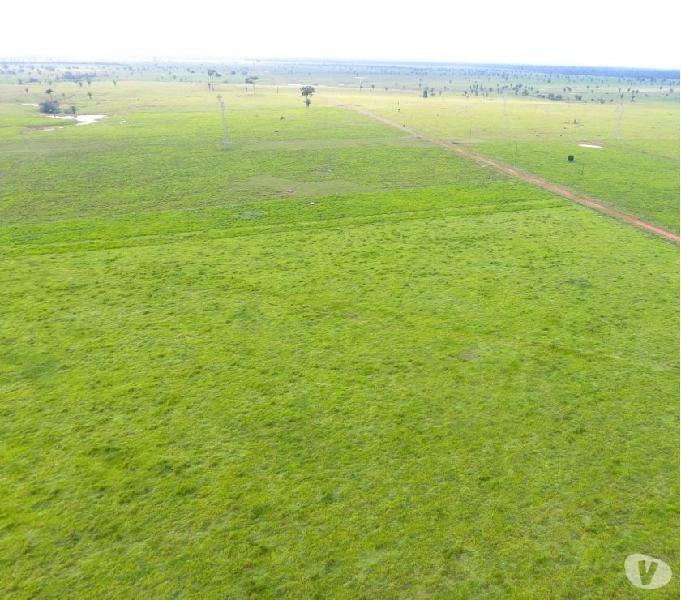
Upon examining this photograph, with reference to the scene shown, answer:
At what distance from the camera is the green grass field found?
56.6 feet

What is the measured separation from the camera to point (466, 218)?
5238 cm

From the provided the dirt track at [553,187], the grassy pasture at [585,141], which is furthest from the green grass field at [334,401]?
the grassy pasture at [585,141]

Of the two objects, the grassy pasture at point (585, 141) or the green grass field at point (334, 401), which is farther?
the grassy pasture at point (585, 141)

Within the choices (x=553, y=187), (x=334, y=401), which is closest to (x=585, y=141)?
(x=553, y=187)

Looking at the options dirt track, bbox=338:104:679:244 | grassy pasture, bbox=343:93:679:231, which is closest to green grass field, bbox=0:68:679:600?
dirt track, bbox=338:104:679:244

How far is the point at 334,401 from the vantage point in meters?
24.8

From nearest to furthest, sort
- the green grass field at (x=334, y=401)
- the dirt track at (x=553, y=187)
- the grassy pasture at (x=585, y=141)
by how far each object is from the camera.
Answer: the green grass field at (x=334, y=401), the dirt track at (x=553, y=187), the grassy pasture at (x=585, y=141)

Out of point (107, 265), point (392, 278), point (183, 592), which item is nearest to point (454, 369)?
point (392, 278)

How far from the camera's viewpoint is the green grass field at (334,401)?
1727 cm

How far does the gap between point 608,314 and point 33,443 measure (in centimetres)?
3277

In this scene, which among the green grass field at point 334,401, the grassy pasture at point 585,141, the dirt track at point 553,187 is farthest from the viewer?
the grassy pasture at point 585,141

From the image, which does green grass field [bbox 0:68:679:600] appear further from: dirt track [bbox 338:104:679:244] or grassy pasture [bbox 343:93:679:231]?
grassy pasture [bbox 343:93:679:231]

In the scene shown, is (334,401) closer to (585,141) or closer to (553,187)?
(553,187)

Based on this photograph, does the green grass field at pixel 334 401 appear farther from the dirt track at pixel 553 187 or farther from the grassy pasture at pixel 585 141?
the grassy pasture at pixel 585 141
